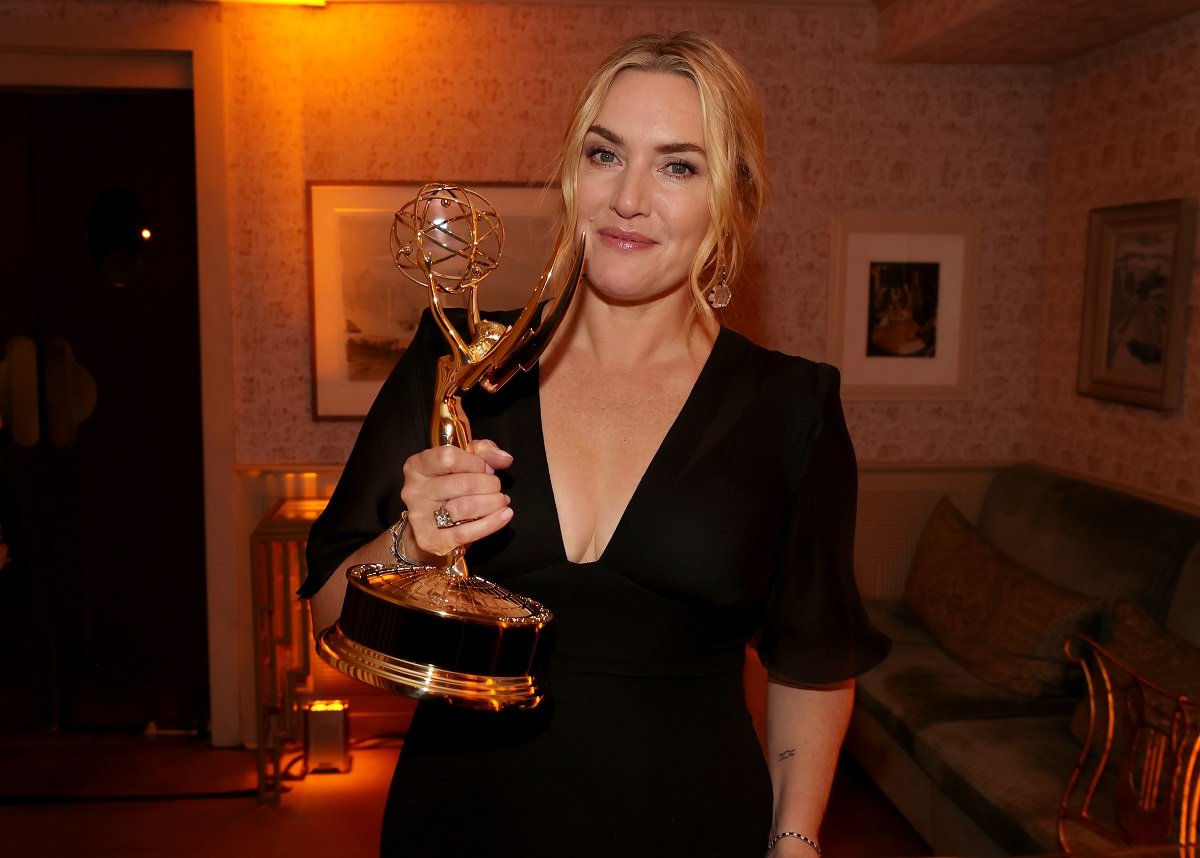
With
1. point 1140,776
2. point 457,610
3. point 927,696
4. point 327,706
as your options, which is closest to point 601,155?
point 457,610

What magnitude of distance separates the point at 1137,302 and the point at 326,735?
3234 mm

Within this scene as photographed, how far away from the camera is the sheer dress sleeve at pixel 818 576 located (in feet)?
4.38

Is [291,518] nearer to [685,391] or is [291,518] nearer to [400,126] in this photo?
[400,126]

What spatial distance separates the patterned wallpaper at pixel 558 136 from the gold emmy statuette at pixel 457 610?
3067 millimetres

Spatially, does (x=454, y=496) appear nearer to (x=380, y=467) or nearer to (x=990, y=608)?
(x=380, y=467)

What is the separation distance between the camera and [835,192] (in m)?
4.16

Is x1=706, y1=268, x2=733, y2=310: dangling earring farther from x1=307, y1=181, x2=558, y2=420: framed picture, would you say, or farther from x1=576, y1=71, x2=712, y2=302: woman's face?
x1=307, y1=181, x2=558, y2=420: framed picture

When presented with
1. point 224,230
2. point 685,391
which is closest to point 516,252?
point 224,230

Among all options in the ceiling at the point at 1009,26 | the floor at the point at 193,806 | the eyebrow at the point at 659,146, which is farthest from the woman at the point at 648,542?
the ceiling at the point at 1009,26

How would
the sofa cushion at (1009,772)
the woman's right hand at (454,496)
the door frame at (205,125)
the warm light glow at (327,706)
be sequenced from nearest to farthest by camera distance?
the woman's right hand at (454,496)
the sofa cushion at (1009,772)
the door frame at (205,125)
the warm light glow at (327,706)

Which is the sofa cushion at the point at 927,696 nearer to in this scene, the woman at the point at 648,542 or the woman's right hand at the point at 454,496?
the woman at the point at 648,542

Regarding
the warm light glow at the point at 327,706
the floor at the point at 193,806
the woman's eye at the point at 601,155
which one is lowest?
the floor at the point at 193,806

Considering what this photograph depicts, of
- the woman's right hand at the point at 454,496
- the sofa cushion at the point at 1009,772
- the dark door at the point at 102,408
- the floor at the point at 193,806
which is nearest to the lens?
the woman's right hand at the point at 454,496

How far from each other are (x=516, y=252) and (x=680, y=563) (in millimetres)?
2868
